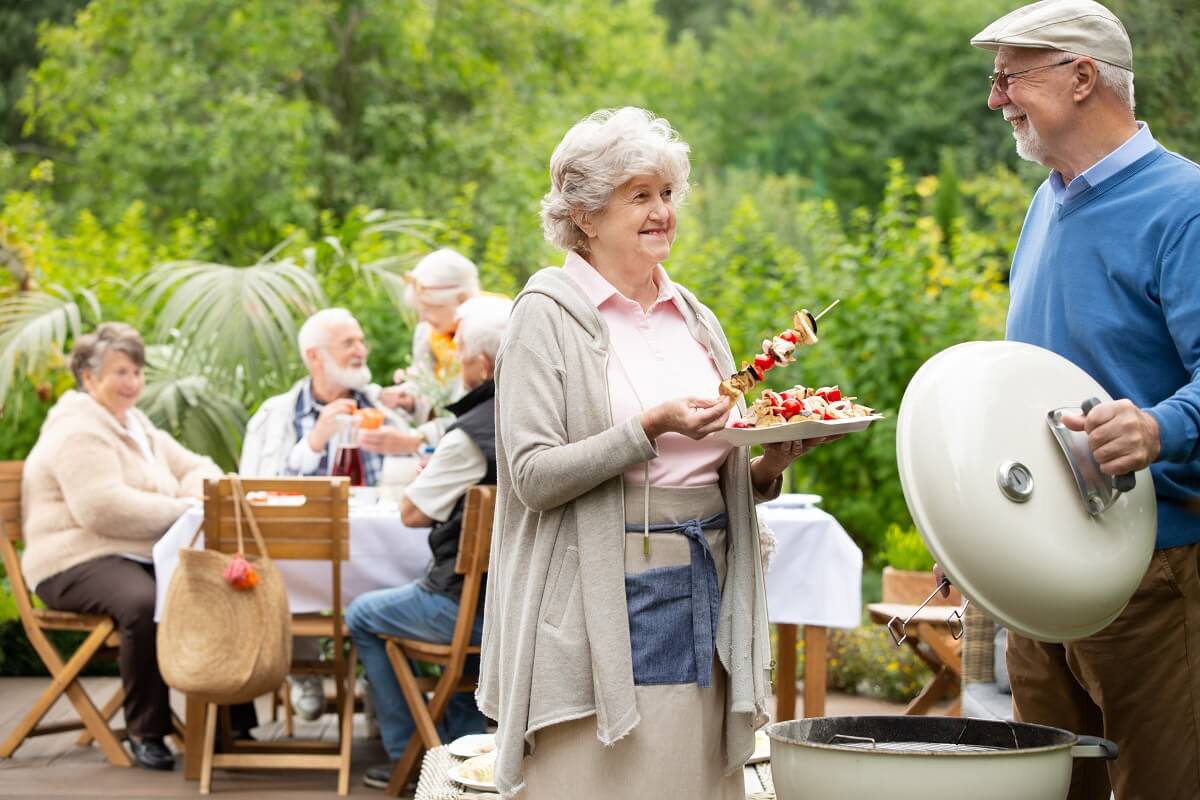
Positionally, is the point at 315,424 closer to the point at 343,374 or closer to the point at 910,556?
the point at 343,374

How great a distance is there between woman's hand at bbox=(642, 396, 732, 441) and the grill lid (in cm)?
26

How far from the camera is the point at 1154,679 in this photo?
254cm

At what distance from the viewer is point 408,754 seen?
5.04m

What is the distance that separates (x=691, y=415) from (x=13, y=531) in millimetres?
4103

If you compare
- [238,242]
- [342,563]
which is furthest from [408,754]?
[238,242]

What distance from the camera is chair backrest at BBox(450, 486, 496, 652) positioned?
4.52 meters

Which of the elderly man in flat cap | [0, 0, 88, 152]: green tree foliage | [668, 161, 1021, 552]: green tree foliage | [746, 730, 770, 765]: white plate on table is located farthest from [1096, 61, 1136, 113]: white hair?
[0, 0, 88, 152]: green tree foliage

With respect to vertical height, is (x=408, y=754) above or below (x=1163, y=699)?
below

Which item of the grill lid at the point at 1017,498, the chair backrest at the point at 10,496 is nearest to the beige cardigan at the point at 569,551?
the grill lid at the point at 1017,498

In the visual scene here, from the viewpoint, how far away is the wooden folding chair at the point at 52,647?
17.9 feet

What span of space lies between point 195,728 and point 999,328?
184 inches

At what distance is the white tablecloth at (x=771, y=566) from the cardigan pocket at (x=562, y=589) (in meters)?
2.43

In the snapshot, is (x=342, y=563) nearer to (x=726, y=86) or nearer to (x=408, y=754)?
(x=408, y=754)

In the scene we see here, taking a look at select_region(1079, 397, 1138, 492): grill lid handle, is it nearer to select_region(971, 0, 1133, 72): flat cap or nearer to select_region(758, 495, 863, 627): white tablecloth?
select_region(971, 0, 1133, 72): flat cap
